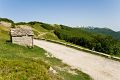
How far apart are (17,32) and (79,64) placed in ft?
47.4

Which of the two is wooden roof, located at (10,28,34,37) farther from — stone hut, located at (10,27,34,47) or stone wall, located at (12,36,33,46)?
stone wall, located at (12,36,33,46)

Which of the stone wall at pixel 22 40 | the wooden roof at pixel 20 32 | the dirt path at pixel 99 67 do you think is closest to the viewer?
the dirt path at pixel 99 67

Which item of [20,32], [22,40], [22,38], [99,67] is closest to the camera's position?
[99,67]

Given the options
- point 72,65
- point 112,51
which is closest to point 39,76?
point 72,65

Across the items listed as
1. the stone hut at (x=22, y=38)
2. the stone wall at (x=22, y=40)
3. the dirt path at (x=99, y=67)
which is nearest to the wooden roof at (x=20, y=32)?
the stone hut at (x=22, y=38)

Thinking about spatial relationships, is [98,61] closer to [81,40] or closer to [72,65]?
[72,65]

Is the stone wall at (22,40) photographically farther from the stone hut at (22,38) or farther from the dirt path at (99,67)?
the dirt path at (99,67)

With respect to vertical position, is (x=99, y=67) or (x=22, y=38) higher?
(x=22, y=38)

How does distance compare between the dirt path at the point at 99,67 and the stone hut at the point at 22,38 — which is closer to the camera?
the dirt path at the point at 99,67

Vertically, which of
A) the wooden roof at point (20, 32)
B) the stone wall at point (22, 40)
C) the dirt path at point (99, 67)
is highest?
the wooden roof at point (20, 32)

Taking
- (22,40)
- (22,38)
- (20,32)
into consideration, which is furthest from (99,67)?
(20,32)

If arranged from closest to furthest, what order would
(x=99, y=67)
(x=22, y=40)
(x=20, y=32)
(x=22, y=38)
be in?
(x=99, y=67) < (x=22, y=40) < (x=22, y=38) < (x=20, y=32)

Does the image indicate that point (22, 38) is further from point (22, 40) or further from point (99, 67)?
point (99, 67)

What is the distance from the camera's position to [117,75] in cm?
2456
